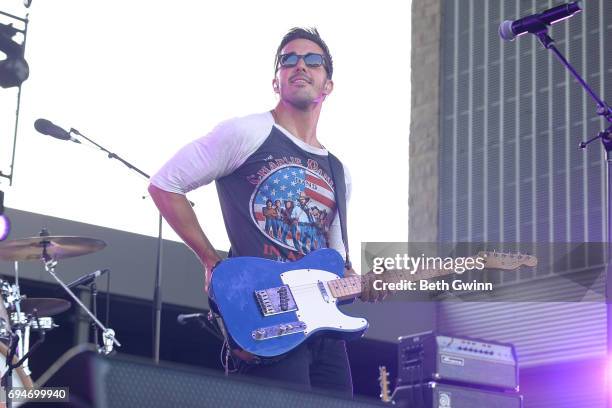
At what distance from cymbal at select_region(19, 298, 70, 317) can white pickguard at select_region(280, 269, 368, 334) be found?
9.85 feet

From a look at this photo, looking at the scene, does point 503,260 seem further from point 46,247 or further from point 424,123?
point 424,123

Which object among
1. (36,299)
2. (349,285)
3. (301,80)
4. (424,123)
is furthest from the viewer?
(424,123)

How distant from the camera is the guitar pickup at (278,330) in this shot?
3.24m

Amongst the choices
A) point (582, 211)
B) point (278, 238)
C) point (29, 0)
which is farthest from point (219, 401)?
point (582, 211)

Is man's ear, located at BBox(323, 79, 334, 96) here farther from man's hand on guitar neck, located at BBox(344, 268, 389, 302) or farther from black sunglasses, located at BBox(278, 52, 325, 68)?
man's hand on guitar neck, located at BBox(344, 268, 389, 302)

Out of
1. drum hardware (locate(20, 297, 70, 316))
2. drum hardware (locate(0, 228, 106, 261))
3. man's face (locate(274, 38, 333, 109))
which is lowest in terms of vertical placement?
drum hardware (locate(20, 297, 70, 316))

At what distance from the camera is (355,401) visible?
1769mm

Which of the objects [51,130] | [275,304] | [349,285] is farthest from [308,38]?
[51,130]

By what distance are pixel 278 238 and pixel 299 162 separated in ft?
0.88

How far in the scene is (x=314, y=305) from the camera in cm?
341

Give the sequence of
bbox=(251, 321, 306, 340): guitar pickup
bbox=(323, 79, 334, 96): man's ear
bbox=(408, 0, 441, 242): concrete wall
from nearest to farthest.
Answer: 1. bbox=(251, 321, 306, 340): guitar pickup
2. bbox=(323, 79, 334, 96): man's ear
3. bbox=(408, 0, 441, 242): concrete wall

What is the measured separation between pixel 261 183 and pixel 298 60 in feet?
1.70

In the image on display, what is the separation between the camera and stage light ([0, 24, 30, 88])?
6.15 meters

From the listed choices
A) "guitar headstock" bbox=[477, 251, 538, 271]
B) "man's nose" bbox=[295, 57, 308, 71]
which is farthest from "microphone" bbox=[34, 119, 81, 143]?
"guitar headstock" bbox=[477, 251, 538, 271]
